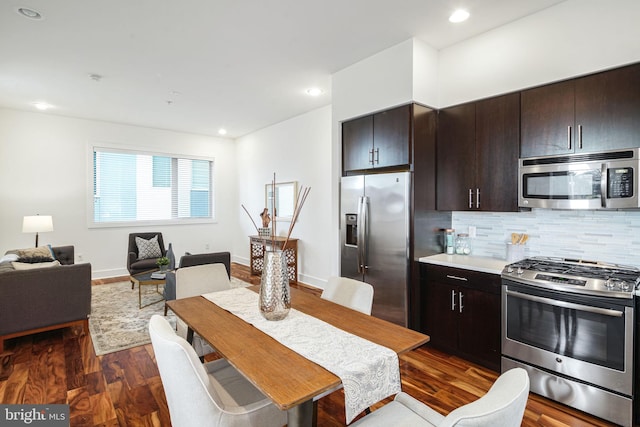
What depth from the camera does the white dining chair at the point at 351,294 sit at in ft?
6.88

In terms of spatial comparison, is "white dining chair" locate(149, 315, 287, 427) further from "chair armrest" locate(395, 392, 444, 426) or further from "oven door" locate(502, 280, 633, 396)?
"oven door" locate(502, 280, 633, 396)

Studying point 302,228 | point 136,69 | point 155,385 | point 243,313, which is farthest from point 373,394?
point 302,228

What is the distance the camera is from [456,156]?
10.5ft

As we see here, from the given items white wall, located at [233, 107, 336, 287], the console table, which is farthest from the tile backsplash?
the console table

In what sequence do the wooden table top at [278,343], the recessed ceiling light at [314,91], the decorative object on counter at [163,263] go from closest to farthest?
the wooden table top at [278,343]
the recessed ceiling light at [314,91]
the decorative object on counter at [163,263]

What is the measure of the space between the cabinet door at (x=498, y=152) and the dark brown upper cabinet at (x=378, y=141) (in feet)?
2.10

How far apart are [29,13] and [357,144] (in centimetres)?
305

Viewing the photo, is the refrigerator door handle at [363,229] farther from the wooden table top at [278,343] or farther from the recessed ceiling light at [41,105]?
the recessed ceiling light at [41,105]

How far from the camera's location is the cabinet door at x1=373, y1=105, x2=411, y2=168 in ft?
10.3

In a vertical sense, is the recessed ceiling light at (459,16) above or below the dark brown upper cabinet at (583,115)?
above

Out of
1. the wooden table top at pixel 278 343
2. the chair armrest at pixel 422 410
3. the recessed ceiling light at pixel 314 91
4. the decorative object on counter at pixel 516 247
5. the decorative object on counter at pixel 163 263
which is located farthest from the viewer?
the decorative object on counter at pixel 163 263

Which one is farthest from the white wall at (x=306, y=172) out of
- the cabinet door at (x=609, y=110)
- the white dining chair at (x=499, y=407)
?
the white dining chair at (x=499, y=407)

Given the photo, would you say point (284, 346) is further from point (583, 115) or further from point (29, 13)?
point (29, 13)

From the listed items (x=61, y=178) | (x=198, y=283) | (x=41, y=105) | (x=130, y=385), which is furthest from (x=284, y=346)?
(x=61, y=178)
